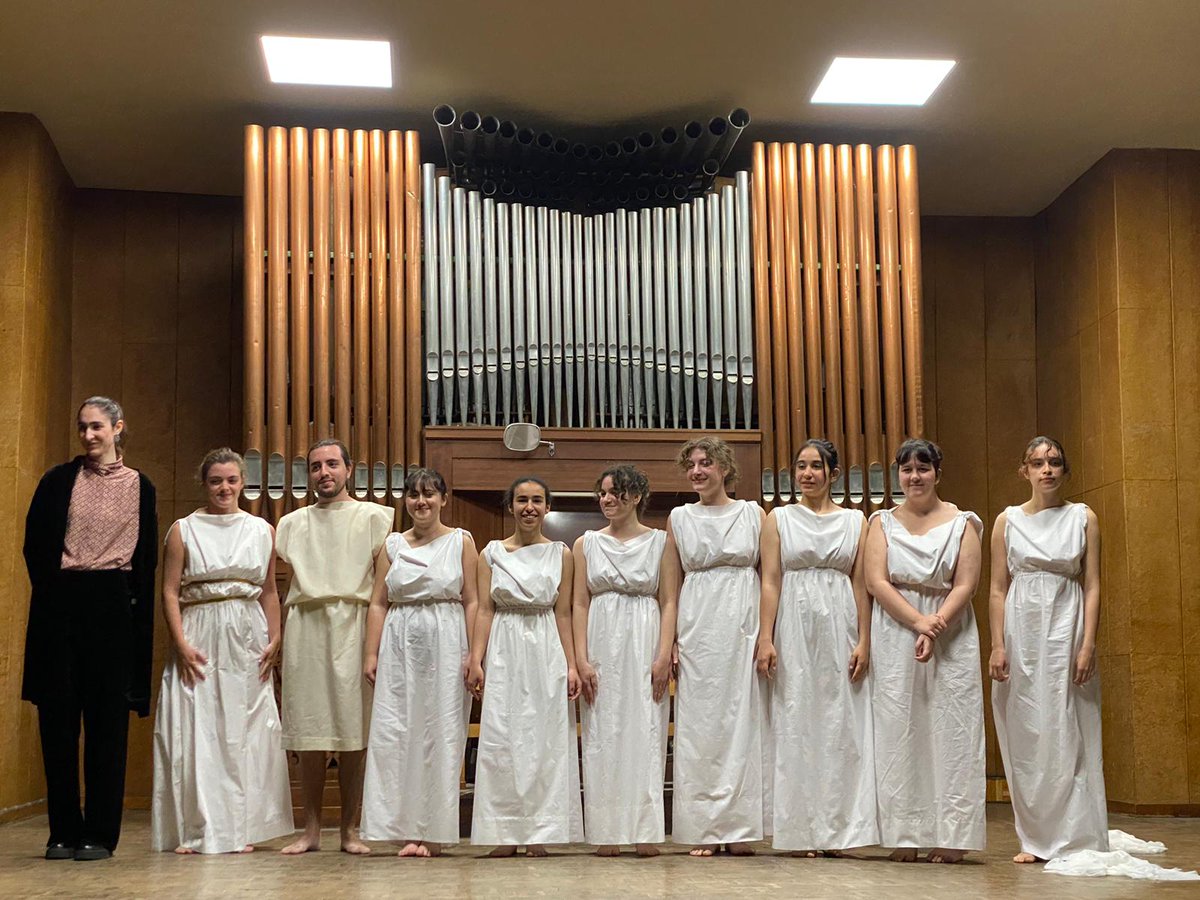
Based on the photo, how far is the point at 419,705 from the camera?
16.7ft

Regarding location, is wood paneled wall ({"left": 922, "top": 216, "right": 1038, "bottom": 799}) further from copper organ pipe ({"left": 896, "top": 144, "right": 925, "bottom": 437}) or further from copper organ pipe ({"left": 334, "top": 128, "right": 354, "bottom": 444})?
copper organ pipe ({"left": 334, "top": 128, "right": 354, "bottom": 444})

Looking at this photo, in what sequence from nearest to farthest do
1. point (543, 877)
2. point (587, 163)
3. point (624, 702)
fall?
point (543, 877), point (624, 702), point (587, 163)

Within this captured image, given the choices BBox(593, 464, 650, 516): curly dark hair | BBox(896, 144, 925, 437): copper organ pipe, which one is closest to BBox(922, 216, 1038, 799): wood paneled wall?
BBox(896, 144, 925, 437): copper organ pipe

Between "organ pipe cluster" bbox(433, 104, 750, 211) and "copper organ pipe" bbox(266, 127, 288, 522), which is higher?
"organ pipe cluster" bbox(433, 104, 750, 211)

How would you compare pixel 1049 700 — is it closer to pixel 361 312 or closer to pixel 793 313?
pixel 793 313

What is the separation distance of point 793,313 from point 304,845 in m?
3.61

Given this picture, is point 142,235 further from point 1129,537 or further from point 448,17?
point 1129,537

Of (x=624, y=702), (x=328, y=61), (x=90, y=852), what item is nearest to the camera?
(x=90, y=852)

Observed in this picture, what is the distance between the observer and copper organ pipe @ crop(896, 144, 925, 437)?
7234 millimetres

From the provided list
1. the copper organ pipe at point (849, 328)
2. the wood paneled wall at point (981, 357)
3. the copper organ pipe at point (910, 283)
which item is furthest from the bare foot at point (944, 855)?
the wood paneled wall at point (981, 357)

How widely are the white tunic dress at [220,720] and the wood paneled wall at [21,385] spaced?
6.72 feet

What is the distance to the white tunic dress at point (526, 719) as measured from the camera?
496 centimetres

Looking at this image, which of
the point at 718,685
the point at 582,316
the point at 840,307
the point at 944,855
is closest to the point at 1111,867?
the point at 944,855

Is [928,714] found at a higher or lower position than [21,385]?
lower
